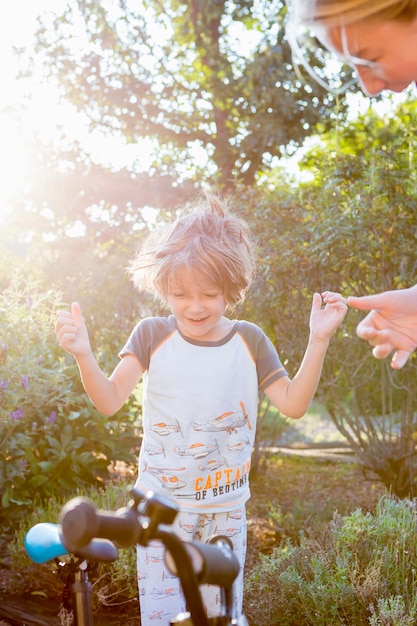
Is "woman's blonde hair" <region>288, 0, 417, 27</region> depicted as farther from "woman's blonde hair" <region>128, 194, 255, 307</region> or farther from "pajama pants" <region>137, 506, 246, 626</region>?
Answer: "pajama pants" <region>137, 506, 246, 626</region>

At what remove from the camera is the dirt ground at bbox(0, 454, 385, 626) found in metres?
3.46

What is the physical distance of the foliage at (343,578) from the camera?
285 centimetres

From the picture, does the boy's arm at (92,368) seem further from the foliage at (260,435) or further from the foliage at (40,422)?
the foliage at (260,435)

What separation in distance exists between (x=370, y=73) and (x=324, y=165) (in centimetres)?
386

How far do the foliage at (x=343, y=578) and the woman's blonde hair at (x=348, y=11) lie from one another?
1.87 metres

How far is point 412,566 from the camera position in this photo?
124 inches

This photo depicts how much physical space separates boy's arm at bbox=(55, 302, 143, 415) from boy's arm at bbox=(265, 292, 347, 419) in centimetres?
45

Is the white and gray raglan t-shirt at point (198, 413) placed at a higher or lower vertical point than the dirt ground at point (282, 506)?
higher

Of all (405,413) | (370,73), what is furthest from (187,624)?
(405,413)

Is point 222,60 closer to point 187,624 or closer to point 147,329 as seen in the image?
point 147,329

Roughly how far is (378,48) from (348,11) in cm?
11

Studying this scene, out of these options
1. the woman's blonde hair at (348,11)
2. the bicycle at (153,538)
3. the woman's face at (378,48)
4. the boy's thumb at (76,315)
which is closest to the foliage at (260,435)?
the boy's thumb at (76,315)

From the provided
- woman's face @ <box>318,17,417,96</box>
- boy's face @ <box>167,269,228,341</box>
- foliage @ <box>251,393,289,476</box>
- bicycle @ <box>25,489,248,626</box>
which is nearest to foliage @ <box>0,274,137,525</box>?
foliage @ <box>251,393,289,476</box>

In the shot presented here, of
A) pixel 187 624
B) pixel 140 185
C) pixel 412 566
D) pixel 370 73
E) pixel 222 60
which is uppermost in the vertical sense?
pixel 222 60
